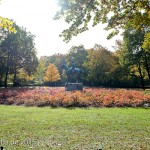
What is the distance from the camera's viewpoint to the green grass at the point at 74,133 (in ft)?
26.1

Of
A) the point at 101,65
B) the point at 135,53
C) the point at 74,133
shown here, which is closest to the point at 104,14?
the point at 74,133

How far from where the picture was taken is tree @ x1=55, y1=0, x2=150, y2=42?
581cm

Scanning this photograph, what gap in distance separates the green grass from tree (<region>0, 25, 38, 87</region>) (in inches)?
1590

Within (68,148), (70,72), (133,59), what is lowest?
(68,148)

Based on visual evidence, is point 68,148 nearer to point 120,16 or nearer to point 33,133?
point 33,133

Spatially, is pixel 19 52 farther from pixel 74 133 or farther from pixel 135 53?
pixel 74 133

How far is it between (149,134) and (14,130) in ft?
17.9

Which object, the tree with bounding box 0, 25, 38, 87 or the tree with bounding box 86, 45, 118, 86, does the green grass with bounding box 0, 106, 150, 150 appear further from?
the tree with bounding box 86, 45, 118, 86

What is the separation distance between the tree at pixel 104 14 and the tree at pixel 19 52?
152 feet

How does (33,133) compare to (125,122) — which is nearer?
(33,133)

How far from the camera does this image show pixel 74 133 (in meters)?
9.64

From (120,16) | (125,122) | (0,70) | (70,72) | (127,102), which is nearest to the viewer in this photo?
(120,16)

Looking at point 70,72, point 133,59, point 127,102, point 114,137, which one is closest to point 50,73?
point 133,59

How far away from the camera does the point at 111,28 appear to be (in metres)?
7.17
